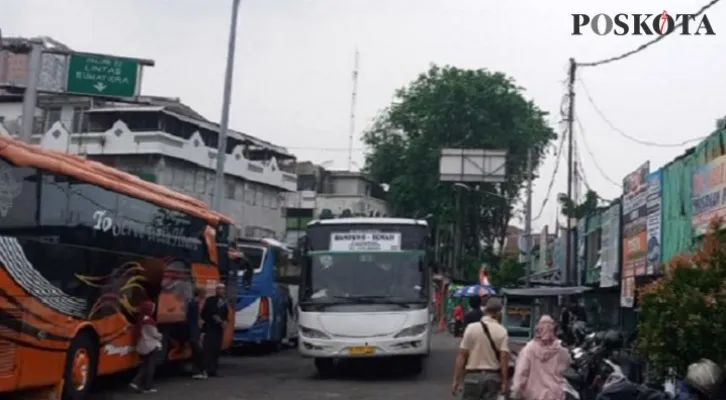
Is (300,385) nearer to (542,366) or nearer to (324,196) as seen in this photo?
(542,366)

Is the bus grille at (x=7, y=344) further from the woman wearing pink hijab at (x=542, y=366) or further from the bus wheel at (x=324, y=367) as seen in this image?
the bus wheel at (x=324, y=367)

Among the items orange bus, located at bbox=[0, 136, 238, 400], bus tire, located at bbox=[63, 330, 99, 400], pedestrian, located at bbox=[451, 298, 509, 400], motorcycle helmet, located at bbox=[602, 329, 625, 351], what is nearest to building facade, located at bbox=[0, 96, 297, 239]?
orange bus, located at bbox=[0, 136, 238, 400]

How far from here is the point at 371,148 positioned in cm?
5169

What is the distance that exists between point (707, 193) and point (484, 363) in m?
6.95

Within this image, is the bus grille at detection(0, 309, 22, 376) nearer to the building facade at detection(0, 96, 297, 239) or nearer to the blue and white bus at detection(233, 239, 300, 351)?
the blue and white bus at detection(233, 239, 300, 351)

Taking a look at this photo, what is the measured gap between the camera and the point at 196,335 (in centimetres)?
1761

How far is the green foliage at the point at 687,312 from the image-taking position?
865 centimetres

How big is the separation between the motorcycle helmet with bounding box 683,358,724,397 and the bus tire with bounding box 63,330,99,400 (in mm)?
7827

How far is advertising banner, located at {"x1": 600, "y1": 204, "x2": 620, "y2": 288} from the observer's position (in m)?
24.2

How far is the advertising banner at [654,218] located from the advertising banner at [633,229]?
1.07 feet

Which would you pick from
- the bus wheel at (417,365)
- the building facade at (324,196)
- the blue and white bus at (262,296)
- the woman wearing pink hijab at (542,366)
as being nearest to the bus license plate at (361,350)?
the bus wheel at (417,365)

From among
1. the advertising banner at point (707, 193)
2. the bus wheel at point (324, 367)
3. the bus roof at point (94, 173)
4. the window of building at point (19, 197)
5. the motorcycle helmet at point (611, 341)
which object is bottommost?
the bus wheel at point (324, 367)

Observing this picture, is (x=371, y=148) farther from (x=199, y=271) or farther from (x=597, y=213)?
(x=199, y=271)

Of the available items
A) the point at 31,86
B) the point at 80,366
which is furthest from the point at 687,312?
the point at 31,86
